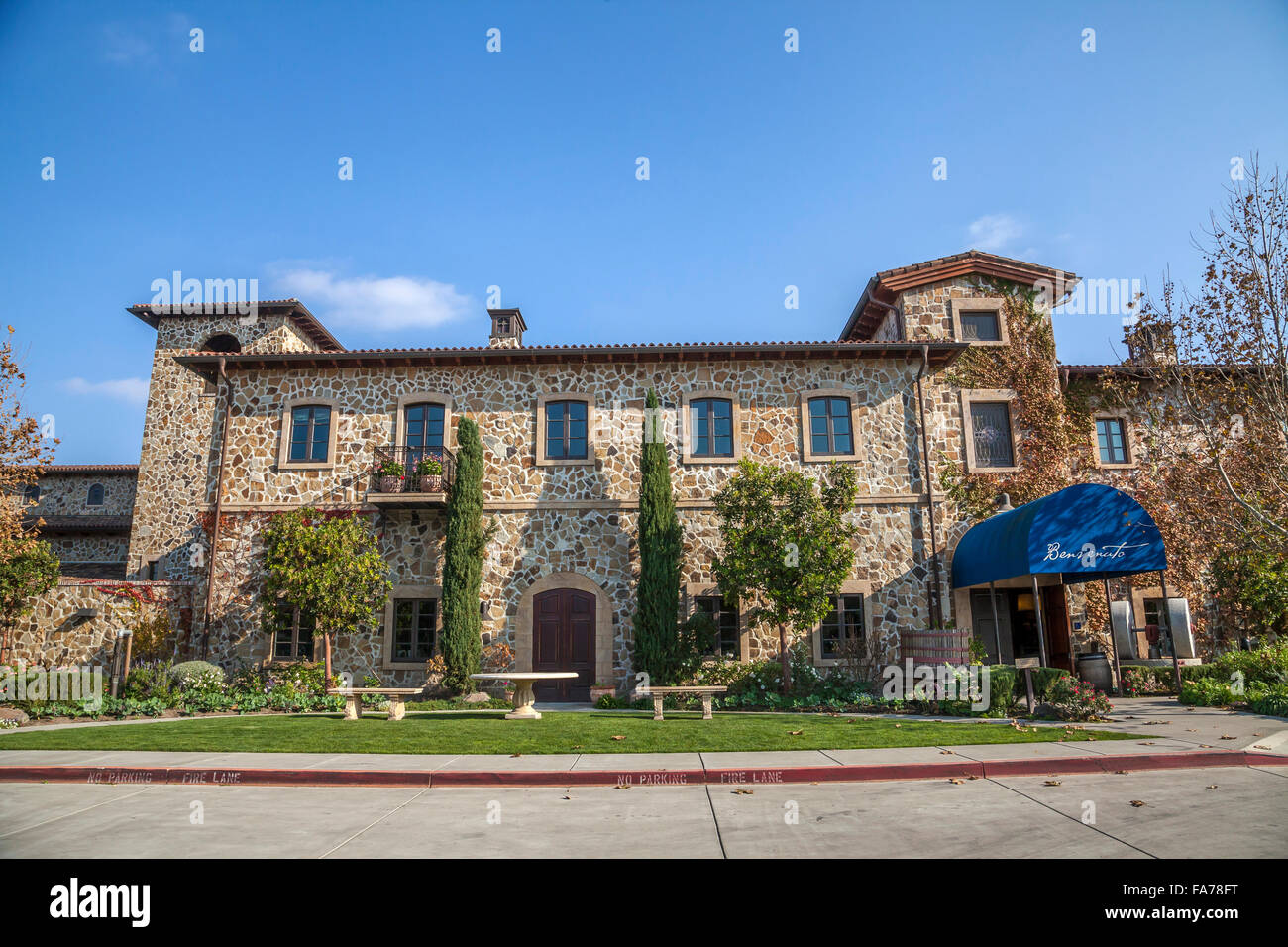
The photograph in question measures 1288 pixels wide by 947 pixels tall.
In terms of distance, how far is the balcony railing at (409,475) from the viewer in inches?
680

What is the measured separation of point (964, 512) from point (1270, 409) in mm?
6446

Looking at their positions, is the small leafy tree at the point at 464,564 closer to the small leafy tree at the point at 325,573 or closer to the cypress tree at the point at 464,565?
the cypress tree at the point at 464,565

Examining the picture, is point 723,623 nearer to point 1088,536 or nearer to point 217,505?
point 1088,536

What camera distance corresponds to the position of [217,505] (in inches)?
712

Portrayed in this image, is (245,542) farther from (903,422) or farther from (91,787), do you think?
(903,422)

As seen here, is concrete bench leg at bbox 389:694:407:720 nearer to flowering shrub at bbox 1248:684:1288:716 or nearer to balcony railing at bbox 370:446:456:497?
balcony railing at bbox 370:446:456:497

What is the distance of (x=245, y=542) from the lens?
18047 millimetres

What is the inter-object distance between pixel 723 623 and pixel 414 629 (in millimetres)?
7349

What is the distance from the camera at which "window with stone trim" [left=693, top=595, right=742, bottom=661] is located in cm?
1711

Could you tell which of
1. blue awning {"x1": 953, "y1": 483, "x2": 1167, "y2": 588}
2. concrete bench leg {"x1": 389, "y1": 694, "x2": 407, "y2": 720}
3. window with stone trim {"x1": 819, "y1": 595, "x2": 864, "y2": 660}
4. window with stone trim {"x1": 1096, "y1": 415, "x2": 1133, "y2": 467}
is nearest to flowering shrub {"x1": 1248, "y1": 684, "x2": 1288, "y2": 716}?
blue awning {"x1": 953, "y1": 483, "x2": 1167, "y2": 588}

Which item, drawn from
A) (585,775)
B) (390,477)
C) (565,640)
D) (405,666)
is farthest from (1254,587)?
(390,477)

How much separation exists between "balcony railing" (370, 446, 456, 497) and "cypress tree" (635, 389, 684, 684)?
4640mm

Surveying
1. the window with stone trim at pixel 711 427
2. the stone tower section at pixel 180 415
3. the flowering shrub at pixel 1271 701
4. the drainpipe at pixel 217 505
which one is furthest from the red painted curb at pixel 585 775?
the stone tower section at pixel 180 415
